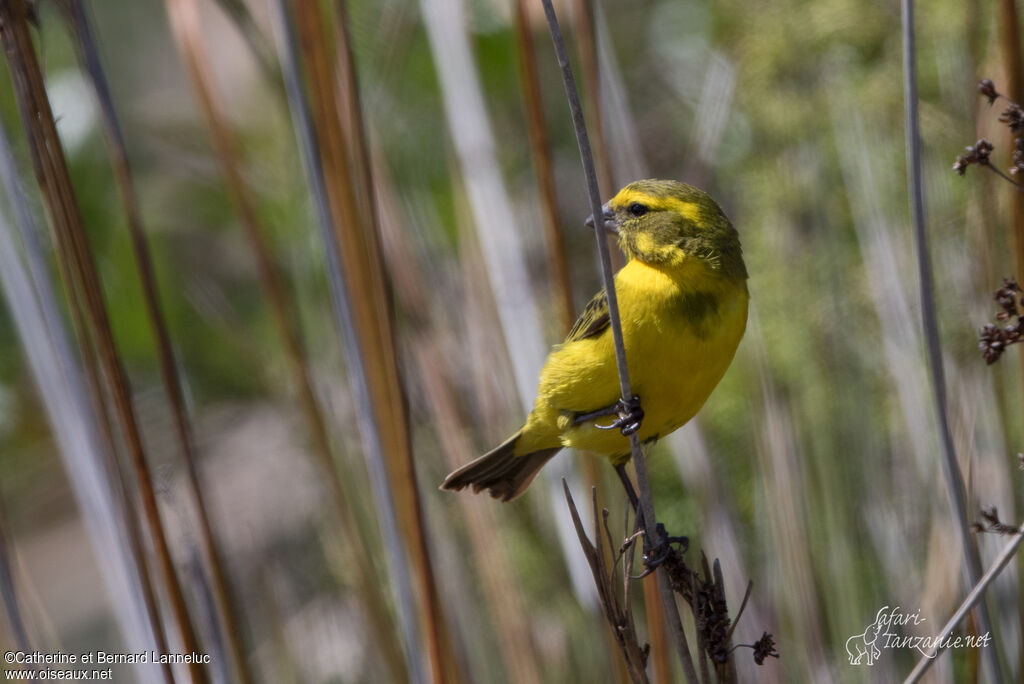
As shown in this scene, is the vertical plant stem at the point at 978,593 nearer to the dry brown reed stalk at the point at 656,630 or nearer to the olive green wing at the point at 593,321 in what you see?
the dry brown reed stalk at the point at 656,630

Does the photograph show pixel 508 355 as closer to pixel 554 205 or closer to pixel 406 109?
pixel 554 205

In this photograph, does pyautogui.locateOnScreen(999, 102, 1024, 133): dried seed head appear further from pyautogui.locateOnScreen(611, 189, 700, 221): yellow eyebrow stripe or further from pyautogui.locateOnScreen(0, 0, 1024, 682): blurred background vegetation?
pyautogui.locateOnScreen(611, 189, 700, 221): yellow eyebrow stripe

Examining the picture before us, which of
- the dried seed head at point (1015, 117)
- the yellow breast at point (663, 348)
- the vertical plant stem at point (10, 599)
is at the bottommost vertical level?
the vertical plant stem at point (10, 599)

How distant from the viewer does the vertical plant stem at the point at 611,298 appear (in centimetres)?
129

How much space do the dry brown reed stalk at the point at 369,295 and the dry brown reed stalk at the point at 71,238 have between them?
1.32 ft

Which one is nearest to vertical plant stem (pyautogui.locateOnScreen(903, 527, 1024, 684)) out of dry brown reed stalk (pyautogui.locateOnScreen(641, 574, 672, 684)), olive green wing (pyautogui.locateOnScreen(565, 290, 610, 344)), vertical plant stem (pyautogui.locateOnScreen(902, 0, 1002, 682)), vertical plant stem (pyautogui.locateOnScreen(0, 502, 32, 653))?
vertical plant stem (pyautogui.locateOnScreen(902, 0, 1002, 682))

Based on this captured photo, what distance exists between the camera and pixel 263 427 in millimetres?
4473

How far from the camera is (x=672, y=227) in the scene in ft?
7.03

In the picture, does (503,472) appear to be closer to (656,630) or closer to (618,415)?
(618,415)

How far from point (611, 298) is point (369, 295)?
1.64ft

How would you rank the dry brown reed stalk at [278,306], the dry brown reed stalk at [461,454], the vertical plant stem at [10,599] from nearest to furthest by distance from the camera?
1. the vertical plant stem at [10,599]
2. the dry brown reed stalk at [278,306]
3. the dry brown reed stalk at [461,454]

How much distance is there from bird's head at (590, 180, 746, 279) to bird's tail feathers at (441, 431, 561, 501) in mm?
569

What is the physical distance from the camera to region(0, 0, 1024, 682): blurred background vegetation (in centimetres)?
248

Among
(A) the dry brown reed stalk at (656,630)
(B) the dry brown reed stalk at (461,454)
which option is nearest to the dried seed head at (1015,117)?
(A) the dry brown reed stalk at (656,630)
